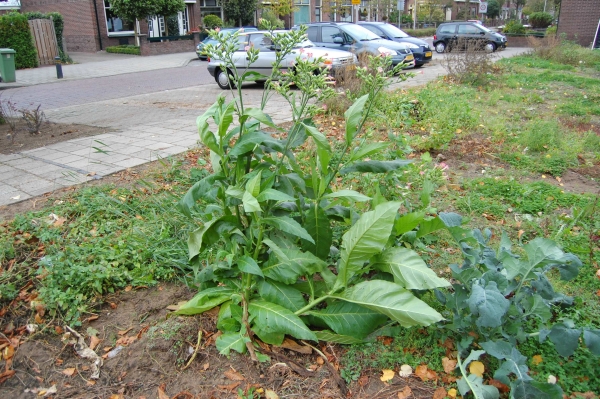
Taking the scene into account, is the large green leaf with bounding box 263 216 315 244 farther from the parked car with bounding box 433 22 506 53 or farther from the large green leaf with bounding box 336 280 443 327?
the parked car with bounding box 433 22 506 53

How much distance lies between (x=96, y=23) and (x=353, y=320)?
3188cm

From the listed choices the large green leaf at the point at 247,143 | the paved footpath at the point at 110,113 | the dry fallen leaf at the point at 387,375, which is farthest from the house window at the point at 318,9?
the dry fallen leaf at the point at 387,375

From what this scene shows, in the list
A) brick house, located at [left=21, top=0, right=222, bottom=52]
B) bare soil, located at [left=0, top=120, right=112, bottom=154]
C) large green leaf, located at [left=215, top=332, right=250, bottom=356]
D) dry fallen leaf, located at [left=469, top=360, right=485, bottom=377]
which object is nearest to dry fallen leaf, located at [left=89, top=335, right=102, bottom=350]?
large green leaf, located at [left=215, top=332, right=250, bottom=356]

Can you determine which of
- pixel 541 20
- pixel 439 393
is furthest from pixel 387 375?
pixel 541 20

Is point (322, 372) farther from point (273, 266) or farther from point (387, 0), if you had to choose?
point (387, 0)

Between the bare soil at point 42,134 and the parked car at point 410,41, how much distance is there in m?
12.0

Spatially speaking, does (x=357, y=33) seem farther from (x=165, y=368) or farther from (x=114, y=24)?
(x=114, y=24)

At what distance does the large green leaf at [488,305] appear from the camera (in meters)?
1.95

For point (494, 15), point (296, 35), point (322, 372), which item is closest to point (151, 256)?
point (322, 372)

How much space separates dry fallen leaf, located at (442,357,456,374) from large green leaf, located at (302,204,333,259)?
2.72 feet

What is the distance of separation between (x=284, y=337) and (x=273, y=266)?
16.2 inches

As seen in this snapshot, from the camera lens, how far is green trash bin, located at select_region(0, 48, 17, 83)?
12680mm

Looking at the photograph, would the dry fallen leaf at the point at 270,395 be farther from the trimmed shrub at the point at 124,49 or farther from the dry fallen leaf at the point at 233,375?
the trimmed shrub at the point at 124,49

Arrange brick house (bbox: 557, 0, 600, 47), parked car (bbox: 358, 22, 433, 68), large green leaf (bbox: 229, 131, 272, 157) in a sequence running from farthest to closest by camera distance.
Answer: brick house (bbox: 557, 0, 600, 47), parked car (bbox: 358, 22, 433, 68), large green leaf (bbox: 229, 131, 272, 157)
